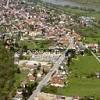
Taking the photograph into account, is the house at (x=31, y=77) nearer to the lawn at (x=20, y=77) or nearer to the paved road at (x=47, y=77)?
the lawn at (x=20, y=77)

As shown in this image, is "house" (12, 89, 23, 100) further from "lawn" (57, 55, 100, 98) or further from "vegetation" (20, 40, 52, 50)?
"vegetation" (20, 40, 52, 50)

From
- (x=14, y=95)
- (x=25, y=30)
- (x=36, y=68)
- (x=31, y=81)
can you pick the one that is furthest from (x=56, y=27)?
(x=14, y=95)

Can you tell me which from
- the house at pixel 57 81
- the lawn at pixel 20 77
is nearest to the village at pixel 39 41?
the house at pixel 57 81

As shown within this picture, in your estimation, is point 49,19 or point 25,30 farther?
point 49,19

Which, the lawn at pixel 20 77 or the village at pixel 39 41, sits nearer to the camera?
the lawn at pixel 20 77

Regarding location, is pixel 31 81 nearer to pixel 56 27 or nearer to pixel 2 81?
pixel 2 81
